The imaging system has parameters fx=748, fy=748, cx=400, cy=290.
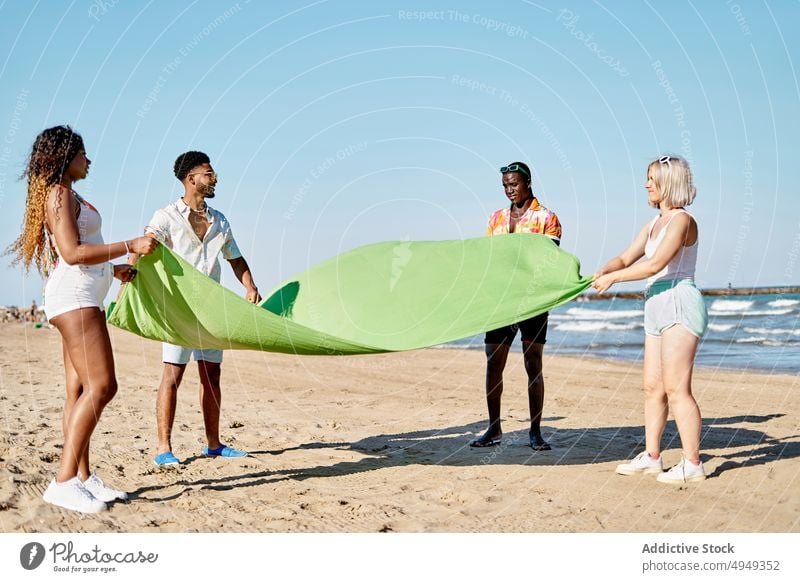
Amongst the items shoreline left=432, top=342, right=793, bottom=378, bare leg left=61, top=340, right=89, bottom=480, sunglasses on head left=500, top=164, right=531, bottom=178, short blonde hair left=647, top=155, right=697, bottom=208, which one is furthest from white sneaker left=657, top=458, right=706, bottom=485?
shoreline left=432, top=342, right=793, bottom=378

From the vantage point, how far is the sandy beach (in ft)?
14.9

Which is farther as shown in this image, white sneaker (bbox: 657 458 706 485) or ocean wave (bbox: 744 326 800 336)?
ocean wave (bbox: 744 326 800 336)

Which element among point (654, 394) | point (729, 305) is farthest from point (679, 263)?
point (729, 305)

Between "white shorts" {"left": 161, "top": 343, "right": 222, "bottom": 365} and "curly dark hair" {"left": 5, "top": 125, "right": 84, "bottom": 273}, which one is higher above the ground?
"curly dark hair" {"left": 5, "top": 125, "right": 84, "bottom": 273}

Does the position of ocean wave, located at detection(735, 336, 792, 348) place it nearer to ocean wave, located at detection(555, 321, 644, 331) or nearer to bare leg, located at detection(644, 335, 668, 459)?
ocean wave, located at detection(555, 321, 644, 331)

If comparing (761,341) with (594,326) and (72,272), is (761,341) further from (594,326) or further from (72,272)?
(72,272)

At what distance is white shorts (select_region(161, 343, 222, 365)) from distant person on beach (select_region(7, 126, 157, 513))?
118cm

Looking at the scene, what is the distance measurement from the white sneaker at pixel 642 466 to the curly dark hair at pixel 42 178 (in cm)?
415

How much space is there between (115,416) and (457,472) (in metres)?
4.23

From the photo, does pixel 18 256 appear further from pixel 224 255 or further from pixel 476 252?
pixel 476 252

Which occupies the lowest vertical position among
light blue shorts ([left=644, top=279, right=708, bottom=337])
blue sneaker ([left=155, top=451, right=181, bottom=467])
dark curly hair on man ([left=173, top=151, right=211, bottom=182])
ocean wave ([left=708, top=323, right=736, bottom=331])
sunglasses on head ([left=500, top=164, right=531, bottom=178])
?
ocean wave ([left=708, top=323, right=736, bottom=331])

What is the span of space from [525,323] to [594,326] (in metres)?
21.8

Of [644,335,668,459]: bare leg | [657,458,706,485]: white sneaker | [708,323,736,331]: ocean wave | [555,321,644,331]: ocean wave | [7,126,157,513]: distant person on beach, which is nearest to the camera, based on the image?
[7,126,157,513]: distant person on beach
